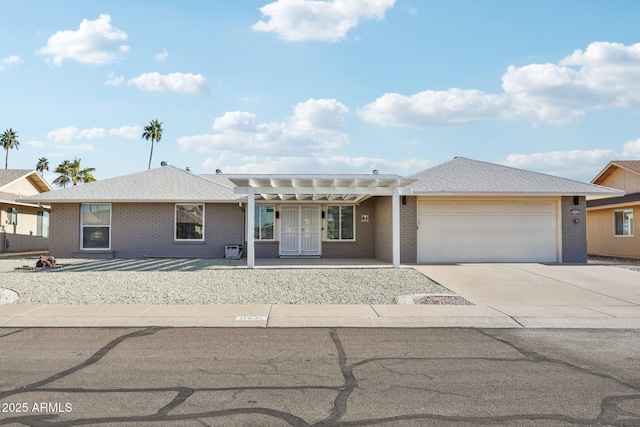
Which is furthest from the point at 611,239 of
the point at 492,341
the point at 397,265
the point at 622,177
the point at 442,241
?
the point at 492,341

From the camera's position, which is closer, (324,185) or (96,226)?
(324,185)

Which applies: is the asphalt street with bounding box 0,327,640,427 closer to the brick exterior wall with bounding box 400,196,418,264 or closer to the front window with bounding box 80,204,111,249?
the brick exterior wall with bounding box 400,196,418,264

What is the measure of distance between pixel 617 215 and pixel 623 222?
0.73 metres

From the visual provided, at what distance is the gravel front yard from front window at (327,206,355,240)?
6.13 meters

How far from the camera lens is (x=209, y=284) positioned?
1397 cm

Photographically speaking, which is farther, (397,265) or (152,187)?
(152,187)

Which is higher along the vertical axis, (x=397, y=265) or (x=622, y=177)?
(x=622, y=177)

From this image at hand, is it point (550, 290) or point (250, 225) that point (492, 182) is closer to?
point (550, 290)

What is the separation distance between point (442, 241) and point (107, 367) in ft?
50.6

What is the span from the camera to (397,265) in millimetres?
17484

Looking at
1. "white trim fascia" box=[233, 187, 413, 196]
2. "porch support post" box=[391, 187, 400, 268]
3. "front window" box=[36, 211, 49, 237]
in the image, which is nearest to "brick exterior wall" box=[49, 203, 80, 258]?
"white trim fascia" box=[233, 187, 413, 196]

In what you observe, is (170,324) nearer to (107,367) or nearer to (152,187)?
(107,367)

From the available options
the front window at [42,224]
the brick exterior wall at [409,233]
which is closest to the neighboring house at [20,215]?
the front window at [42,224]

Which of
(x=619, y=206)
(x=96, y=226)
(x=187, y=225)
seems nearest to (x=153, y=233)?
(x=187, y=225)
